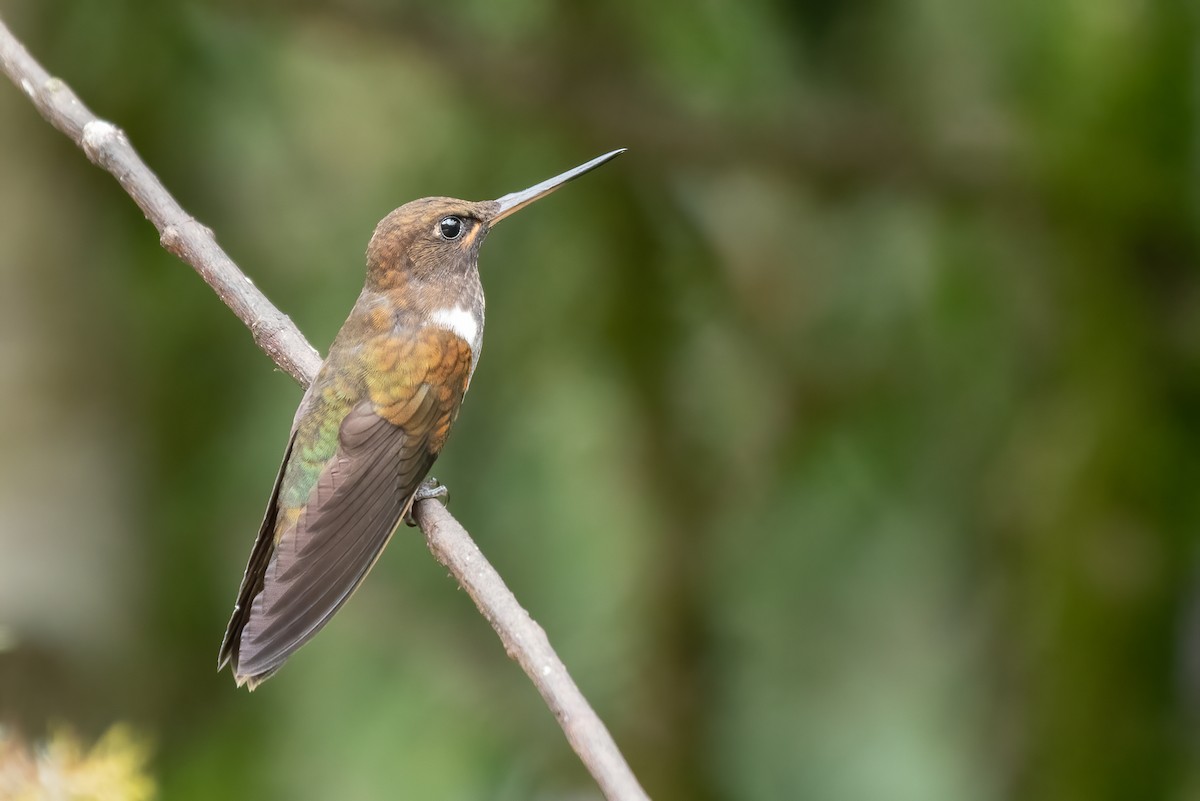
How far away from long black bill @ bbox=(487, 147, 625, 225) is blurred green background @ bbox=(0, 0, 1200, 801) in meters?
1.59

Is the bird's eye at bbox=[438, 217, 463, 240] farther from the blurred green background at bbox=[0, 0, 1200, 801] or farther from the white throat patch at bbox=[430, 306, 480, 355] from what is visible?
the blurred green background at bbox=[0, 0, 1200, 801]

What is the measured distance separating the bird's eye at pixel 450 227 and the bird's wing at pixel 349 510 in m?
0.22

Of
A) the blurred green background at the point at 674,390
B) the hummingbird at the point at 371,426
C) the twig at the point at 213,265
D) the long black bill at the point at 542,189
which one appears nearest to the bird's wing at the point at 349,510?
the hummingbird at the point at 371,426

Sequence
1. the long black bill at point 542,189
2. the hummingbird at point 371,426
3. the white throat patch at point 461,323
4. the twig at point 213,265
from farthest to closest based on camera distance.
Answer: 1. the white throat patch at point 461,323
2. the hummingbird at point 371,426
3. the long black bill at point 542,189
4. the twig at point 213,265

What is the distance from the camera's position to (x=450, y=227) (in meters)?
2.90

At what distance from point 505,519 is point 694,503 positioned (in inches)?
24.9

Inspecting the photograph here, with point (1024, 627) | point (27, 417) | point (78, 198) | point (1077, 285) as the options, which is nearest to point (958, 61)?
point (1077, 285)

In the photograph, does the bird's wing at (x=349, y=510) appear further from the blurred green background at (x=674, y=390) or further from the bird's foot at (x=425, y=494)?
the blurred green background at (x=674, y=390)

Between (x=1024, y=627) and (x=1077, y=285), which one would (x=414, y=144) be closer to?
(x=1077, y=285)

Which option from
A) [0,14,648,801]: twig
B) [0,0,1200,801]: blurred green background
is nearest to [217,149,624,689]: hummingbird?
[0,14,648,801]: twig

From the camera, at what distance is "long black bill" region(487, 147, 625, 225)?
2172 millimetres

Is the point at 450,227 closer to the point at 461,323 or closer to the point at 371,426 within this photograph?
the point at 461,323

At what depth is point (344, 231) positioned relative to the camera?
4.79 m

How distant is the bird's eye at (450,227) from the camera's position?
2.88 metres
